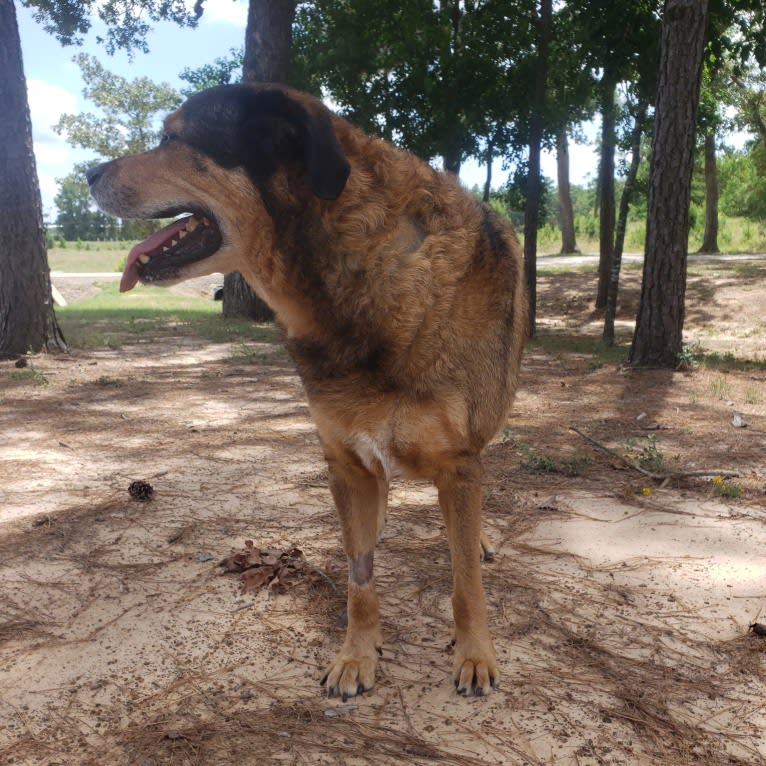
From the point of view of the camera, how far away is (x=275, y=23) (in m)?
14.1

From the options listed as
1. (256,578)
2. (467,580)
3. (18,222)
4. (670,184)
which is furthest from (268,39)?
(467,580)

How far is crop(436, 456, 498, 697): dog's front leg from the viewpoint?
9.00 feet

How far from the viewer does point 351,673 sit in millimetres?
2758

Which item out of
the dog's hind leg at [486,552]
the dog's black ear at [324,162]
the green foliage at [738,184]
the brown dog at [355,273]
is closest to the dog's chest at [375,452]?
the brown dog at [355,273]

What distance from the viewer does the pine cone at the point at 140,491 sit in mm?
4488

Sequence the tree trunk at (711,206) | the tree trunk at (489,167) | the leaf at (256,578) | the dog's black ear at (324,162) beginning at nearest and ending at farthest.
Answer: the dog's black ear at (324,162), the leaf at (256,578), the tree trunk at (489,167), the tree trunk at (711,206)

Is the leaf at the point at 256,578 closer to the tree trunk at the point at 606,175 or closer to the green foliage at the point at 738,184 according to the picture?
the tree trunk at the point at 606,175

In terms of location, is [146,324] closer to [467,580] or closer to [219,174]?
[219,174]

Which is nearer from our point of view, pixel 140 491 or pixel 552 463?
pixel 140 491

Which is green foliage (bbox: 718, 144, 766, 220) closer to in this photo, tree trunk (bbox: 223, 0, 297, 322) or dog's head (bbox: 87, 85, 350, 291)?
tree trunk (bbox: 223, 0, 297, 322)

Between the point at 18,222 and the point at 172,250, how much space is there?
304 inches

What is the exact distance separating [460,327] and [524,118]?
606 inches

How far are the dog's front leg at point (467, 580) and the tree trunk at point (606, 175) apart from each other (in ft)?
39.5

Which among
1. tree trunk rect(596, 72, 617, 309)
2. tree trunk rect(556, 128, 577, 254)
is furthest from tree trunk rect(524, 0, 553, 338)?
tree trunk rect(556, 128, 577, 254)
